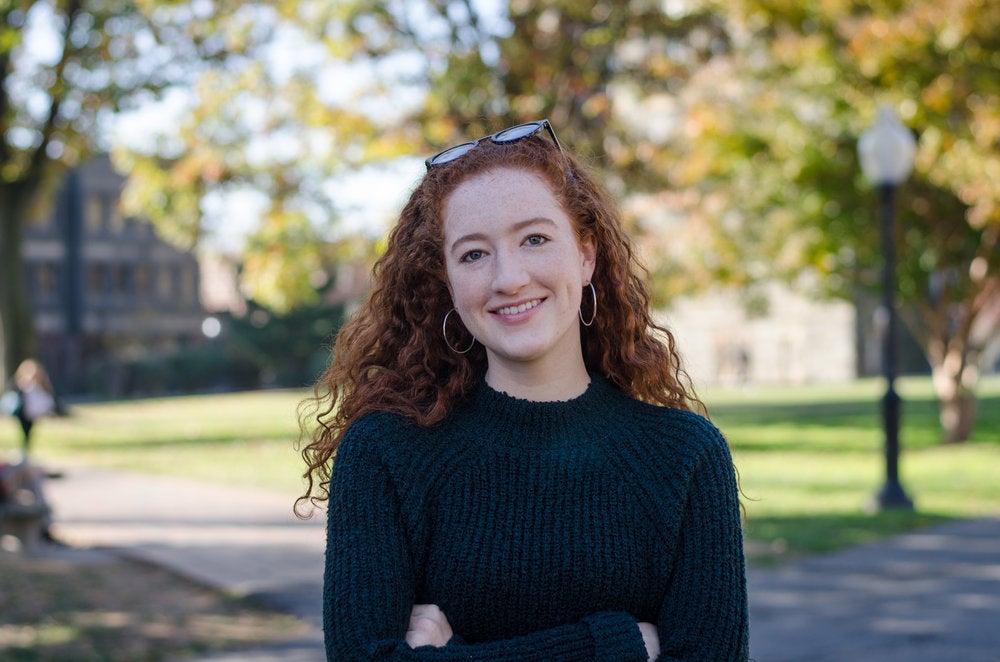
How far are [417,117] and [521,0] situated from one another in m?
2.33

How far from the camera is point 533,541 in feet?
7.44

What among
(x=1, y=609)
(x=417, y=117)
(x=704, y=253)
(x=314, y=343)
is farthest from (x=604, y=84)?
(x=314, y=343)

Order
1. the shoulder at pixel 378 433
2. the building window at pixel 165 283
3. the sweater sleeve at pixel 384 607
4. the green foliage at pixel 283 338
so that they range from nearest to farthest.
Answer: the sweater sleeve at pixel 384 607
the shoulder at pixel 378 433
the green foliage at pixel 283 338
the building window at pixel 165 283

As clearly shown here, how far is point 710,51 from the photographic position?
1575 centimetres

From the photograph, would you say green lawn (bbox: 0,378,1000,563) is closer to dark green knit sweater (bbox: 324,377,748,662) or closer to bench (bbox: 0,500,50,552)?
dark green knit sweater (bbox: 324,377,748,662)

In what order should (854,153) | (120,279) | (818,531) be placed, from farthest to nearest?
(120,279), (854,153), (818,531)

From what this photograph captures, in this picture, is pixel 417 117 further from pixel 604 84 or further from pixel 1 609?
pixel 1 609

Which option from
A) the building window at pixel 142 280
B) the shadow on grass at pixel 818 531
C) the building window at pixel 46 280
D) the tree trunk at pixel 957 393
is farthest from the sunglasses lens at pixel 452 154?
the building window at pixel 142 280

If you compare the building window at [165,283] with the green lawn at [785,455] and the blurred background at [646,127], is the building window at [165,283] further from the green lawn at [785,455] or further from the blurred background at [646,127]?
the blurred background at [646,127]

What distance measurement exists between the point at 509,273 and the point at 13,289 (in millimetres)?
27045

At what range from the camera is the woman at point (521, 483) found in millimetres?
2250

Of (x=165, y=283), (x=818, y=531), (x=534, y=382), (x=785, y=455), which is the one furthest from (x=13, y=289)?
(x=165, y=283)

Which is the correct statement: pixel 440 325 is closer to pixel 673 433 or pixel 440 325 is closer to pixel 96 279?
pixel 673 433

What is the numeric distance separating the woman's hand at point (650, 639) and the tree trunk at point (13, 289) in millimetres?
26748
